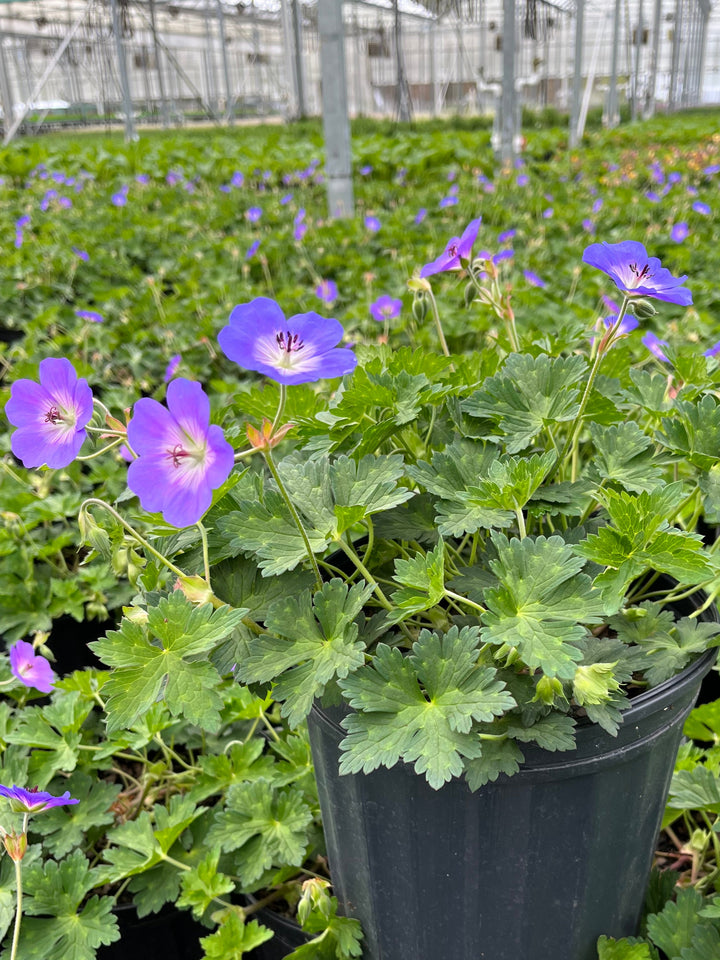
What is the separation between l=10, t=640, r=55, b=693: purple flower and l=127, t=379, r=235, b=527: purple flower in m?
0.70

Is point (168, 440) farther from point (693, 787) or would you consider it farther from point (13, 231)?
point (13, 231)

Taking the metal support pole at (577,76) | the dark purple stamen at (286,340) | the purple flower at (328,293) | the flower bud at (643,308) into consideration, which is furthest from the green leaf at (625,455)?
the metal support pole at (577,76)

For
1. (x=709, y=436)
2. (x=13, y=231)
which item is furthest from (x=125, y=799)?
(x=13, y=231)

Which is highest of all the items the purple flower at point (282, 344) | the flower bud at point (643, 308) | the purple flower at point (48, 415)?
the purple flower at point (282, 344)

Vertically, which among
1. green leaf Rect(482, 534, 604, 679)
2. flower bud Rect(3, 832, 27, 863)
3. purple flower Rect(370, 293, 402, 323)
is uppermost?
green leaf Rect(482, 534, 604, 679)

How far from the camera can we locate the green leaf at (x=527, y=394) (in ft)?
2.99

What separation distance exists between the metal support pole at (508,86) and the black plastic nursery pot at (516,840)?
20.5ft

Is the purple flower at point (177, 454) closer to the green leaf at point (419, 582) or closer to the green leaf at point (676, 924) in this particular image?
the green leaf at point (419, 582)

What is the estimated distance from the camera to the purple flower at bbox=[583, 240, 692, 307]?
841 mm

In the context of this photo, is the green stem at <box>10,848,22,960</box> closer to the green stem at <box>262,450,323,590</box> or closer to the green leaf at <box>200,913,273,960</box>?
the green leaf at <box>200,913,273,960</box>

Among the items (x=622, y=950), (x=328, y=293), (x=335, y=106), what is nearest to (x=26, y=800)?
(x=622, y=950)

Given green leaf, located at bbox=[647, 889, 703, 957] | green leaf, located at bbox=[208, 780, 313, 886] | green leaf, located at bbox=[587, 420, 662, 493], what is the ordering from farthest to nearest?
1. green leaf, located at bbox=[208, 780, 313, 886]
2. green leaf, located at bbox=[647, 889, 703, 957]
3. green leaf, located at bbox=[587, 420, 662, 493]

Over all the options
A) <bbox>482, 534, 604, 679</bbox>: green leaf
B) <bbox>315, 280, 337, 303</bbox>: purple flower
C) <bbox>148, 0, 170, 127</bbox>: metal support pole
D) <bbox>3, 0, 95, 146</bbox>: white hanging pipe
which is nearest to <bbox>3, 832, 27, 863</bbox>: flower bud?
<bbox>482, 534, 604, 679</bbox>: green leaf

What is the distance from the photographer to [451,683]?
2.46ft
